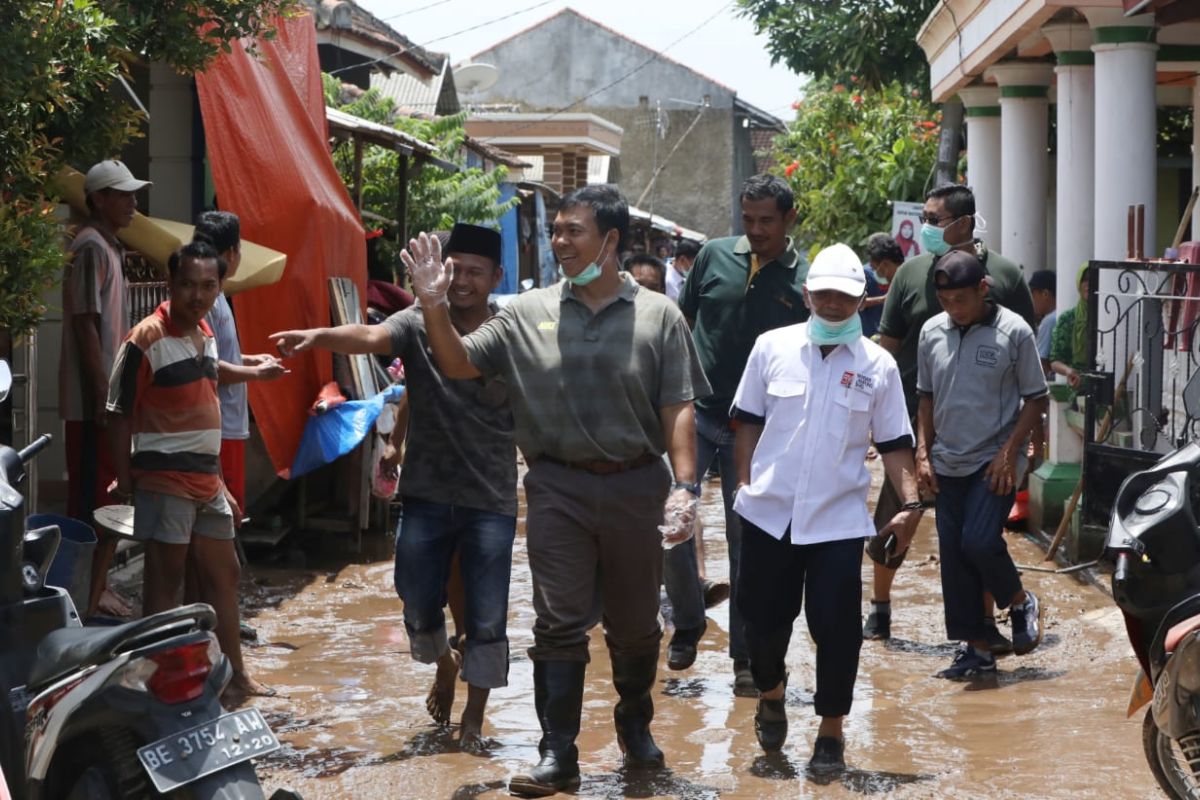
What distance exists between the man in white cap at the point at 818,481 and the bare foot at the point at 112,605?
2918 mm

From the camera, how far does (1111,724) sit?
6273 mm

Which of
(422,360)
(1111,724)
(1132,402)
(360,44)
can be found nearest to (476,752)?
(422,360)

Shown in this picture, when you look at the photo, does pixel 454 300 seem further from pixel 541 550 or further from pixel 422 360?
pixel 541 550

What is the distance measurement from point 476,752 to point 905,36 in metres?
17.0

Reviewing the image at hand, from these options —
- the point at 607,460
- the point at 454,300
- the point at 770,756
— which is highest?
the point at 454,300

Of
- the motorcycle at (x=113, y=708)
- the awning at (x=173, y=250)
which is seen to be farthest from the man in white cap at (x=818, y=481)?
the awning at (x=173, y=250)

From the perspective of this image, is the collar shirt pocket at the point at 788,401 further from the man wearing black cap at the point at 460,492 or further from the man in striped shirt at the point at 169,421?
the man in striped shirt at the point at 169,421

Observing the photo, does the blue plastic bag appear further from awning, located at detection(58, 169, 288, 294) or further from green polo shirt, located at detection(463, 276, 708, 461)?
green polo shirt, located at detection(463, 276, 708, 461)

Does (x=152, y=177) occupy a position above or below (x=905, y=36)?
below

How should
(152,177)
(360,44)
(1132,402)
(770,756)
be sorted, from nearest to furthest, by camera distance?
(770,756)
(1132,402)
(152,177)
(360,44)

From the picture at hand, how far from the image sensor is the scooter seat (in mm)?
3764

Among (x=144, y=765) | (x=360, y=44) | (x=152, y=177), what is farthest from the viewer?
(x=360, y=44)

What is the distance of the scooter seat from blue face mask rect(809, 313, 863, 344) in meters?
2.68

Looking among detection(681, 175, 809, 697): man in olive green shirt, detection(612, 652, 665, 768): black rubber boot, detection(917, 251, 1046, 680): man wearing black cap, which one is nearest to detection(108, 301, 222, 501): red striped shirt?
detection(612, 652, 665, 768): black rubber boot
